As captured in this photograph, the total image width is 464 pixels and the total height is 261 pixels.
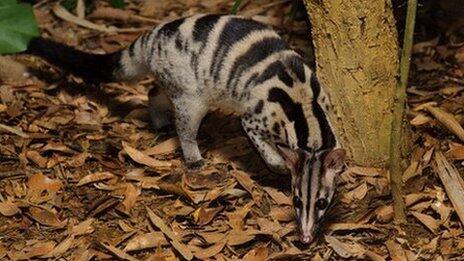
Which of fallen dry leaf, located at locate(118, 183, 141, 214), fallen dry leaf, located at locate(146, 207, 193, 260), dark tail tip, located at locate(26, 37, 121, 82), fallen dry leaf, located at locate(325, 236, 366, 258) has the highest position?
dark tail tip, located at locate(26, 37, 121, 82)

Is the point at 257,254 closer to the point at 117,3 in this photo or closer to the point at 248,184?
the point at 248,184

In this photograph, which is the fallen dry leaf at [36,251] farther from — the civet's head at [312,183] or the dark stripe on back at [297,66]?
the dark stripe on back at [297,66]

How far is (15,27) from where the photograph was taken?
550cm

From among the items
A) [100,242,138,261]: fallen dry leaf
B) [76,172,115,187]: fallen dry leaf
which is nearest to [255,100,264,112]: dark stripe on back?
[76,172,115,187]: fallen dry leaf

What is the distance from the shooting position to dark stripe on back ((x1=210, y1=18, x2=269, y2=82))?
5.47 metres

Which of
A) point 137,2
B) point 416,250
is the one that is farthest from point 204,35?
point 137,2

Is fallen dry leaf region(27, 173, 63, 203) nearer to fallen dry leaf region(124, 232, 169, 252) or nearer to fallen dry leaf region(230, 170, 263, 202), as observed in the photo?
fallen dry leaf region(124, 232, 169, 252)

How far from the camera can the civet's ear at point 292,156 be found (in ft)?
15.8

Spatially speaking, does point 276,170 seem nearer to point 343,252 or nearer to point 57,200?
point 343,252

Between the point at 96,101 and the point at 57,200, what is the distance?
135 cm

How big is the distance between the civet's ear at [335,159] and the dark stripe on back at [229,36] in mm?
1175

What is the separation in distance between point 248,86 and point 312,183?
998 mm

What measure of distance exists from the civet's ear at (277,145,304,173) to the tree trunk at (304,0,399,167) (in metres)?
0.72

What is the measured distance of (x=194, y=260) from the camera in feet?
16.1
